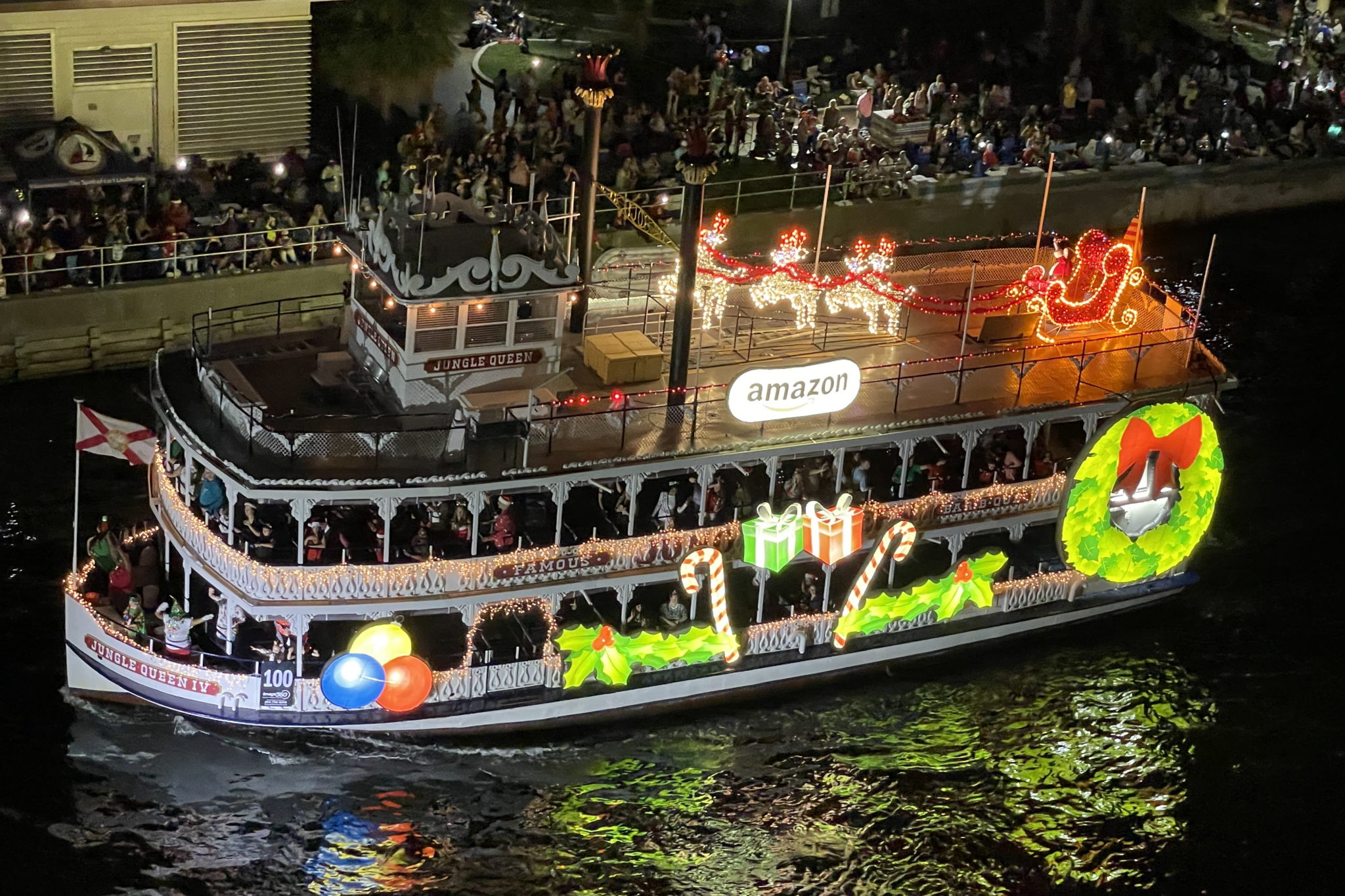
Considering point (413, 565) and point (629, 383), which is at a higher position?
point (629, 383)

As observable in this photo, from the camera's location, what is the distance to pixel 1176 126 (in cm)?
5797

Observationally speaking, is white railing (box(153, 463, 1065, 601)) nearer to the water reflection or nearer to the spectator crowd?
the water reflection

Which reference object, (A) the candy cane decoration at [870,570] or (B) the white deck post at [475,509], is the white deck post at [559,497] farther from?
(A) the candy cane decoration at [870,570]

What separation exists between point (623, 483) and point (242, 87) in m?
19.0

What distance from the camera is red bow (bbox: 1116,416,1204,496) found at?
120 feet

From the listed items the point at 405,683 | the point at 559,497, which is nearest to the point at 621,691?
the point at 559,497

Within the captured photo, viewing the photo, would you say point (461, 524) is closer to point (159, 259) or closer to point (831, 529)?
point (831, 529)

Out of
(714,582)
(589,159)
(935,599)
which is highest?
(589,159)

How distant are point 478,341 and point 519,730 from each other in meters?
6.25

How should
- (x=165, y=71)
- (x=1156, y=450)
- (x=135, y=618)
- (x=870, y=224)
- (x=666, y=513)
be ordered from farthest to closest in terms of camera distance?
(x=870, y=224) → (x=165, y=71) → (x=1156, y=450) → (x=666, y=513) → (x=135, y=618)

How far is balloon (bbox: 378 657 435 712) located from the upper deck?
9.24ft

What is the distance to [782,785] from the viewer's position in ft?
112

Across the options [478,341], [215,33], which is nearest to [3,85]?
[215,33]

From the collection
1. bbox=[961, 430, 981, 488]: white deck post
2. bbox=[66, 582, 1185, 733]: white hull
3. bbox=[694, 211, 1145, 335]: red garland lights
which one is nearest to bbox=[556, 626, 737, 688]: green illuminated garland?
bbox=[66, 582, 1185, 733]: white hull
